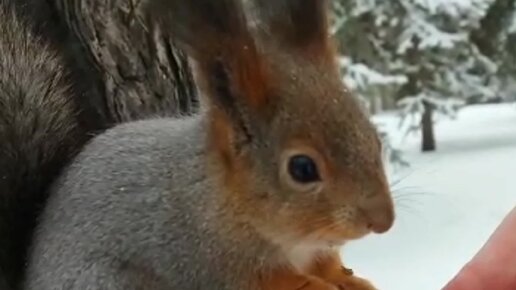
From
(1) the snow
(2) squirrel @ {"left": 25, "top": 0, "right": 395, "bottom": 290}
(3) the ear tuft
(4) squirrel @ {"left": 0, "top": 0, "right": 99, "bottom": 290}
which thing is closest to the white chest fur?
(2) squirrel @ {"left": 25, "top": 0, "right": 395, "bottom": 290}

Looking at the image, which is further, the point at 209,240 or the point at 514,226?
the point at 514,226

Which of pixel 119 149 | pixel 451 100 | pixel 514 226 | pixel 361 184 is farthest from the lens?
pixel 451 100

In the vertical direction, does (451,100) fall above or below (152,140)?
below

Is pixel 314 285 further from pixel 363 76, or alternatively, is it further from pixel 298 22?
pixel 363 76

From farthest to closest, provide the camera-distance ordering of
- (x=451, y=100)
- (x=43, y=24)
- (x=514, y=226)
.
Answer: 1. (x=451, y=100)
2. (x=514, y=226)
3. (x=43, y=24)

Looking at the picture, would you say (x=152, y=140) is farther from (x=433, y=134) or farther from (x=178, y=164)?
(x=433, y=134)

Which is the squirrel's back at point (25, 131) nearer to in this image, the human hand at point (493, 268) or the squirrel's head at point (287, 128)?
the squirrel's head at point (287, 128)

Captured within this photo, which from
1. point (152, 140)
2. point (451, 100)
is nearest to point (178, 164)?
point (152, 140)
